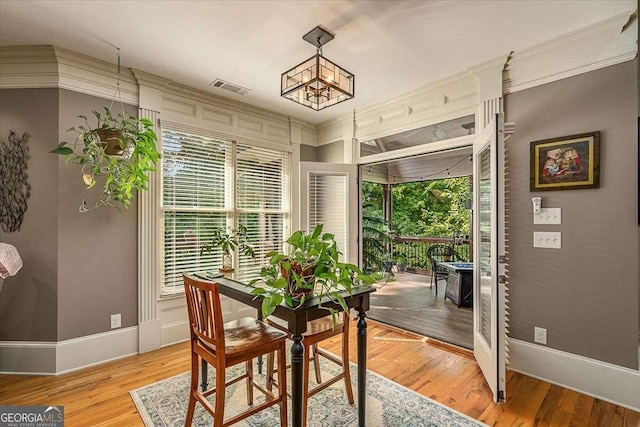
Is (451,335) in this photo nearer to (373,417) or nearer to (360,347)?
(373,417)

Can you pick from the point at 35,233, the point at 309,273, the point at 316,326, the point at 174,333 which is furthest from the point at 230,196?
the point at 309,273

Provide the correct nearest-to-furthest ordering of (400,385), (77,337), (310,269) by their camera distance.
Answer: (310,269) < (400,385) < (77,337)

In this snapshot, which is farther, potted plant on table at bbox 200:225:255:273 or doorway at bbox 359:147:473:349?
doorway at bbox 359:147:473:349

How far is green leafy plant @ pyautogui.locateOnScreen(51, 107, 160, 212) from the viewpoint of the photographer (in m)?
2.50

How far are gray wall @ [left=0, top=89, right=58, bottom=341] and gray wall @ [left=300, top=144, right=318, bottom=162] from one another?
8.87ft

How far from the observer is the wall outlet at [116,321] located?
2.86 metres

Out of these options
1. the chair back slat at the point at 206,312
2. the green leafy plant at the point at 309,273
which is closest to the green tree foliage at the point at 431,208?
the green leafy plant at the point at 309,273

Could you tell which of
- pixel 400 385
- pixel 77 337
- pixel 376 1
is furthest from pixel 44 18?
pixel 400 385

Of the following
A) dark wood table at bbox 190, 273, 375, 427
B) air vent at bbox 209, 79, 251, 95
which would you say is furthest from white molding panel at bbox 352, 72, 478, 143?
dark wood table at bbox 190, 273, 375, 427

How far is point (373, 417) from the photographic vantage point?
2.02 m

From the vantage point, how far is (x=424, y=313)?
4324 millimetres

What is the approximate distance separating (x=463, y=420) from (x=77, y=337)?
10.3 ft

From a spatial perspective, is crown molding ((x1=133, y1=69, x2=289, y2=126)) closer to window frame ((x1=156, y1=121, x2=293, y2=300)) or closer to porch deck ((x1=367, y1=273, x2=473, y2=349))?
window frame ((x1=156, y1=121, x2=293, y2=300))

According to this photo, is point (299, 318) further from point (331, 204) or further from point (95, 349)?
point (331, 204)
